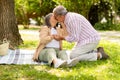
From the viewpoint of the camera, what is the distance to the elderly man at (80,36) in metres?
8.53

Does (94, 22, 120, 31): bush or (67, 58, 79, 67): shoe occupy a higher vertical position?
(67, 58, 79, 67): shoe

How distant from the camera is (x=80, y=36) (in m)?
8.79

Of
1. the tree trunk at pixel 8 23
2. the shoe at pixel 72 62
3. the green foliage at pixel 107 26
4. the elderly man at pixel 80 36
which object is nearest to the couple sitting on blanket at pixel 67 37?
the elderly man at pixel 80 36

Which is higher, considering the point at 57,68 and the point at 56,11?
the point at 56,11

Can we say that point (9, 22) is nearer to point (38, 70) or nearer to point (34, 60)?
point (34, 60)

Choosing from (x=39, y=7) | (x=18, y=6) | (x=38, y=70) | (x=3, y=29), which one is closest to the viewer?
(x=38, y=70)

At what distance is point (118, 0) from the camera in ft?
91.1

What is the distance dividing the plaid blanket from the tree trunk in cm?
167

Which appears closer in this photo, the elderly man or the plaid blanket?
the elderly man

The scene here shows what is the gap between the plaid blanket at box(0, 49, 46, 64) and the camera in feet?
28.7

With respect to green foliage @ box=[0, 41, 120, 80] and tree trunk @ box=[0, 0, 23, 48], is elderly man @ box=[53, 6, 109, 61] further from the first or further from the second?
tree trunk @ box=[0, 0, 23, 48]

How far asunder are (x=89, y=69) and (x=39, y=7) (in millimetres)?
23477

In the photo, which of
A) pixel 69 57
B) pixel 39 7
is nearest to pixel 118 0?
pixel 39 7

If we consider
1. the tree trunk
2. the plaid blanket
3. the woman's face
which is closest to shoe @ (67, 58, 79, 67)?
the plaid blanket
